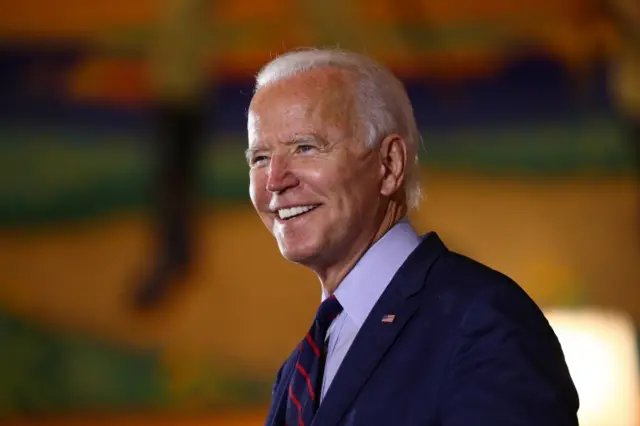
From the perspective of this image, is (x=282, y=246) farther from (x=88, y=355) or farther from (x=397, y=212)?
(x=88, y=355)

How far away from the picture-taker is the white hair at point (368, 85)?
203 centimetres

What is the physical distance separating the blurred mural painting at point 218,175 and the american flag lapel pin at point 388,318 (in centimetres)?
389

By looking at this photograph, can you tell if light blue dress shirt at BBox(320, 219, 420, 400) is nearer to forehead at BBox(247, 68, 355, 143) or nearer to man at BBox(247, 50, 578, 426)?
man at BBox(247, 50, 578, 426)

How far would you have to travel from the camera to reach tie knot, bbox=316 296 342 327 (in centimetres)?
201

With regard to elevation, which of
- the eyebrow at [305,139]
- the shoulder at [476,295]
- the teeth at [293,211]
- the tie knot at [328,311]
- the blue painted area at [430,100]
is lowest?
the tie knot at [328,311]

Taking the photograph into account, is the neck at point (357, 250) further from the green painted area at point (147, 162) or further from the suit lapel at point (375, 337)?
the green painted area at point (147, 162)

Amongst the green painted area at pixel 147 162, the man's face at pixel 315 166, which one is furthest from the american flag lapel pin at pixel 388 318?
the green painted area at pixel 147 162

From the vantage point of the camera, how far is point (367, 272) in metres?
1.98

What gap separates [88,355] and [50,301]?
14.7 inches

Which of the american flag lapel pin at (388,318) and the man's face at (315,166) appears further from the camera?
the man's face at (315,166)

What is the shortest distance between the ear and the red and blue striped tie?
26 centimetres

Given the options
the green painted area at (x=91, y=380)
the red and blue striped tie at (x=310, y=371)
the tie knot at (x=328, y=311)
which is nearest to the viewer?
the red and blue striped tie at (x=310, y=371)

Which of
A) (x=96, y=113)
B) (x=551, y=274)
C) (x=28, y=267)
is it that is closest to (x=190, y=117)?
(x=96, y=113)

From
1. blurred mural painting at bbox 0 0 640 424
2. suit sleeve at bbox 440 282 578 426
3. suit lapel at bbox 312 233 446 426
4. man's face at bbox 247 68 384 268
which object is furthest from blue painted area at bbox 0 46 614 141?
suit sleeve at bbox 440 282 578 426
